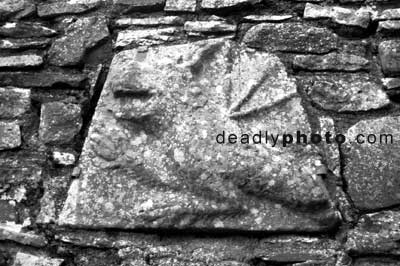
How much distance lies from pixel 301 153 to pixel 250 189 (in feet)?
0.72

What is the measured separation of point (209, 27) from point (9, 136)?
0.87 metres

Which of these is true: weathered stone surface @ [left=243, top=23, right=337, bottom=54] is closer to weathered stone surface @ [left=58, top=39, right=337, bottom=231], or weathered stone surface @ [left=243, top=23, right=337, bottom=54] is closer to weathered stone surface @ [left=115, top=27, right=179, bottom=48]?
weathered stone surface @ [left=58, top=39, right=337, bottom=231]

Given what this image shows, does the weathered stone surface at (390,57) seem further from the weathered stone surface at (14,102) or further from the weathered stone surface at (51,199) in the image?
the weathered stone surface at (14,102)

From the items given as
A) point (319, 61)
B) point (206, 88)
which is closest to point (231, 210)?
point (206, 88)

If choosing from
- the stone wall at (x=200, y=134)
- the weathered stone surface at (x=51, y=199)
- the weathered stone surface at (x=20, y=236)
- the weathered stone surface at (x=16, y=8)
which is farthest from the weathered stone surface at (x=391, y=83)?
the weathered stone surface at (x=16, y=8)

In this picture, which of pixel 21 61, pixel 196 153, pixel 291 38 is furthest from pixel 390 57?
pixel 21 61

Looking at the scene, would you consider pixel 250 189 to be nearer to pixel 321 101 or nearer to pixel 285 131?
pixel 285 131

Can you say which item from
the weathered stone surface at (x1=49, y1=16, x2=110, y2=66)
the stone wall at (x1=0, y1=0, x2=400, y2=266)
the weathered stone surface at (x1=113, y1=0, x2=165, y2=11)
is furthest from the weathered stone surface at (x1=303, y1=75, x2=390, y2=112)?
the weathered stone surface at (x1=49, y1=16, x2=110, y2=66)

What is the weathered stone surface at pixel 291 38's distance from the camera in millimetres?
2240

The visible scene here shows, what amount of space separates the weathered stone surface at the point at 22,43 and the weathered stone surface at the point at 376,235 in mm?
1418

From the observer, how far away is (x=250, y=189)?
1970 mm

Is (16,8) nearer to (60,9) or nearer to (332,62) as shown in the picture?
(60,9)

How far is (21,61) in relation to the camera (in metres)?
2.39

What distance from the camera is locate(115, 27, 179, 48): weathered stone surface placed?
7.63 feet
